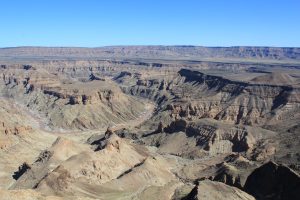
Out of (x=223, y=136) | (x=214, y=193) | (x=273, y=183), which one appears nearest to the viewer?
(x=214, y=193)

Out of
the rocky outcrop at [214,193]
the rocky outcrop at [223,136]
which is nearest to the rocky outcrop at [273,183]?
the rocky outcrop at [214,193]

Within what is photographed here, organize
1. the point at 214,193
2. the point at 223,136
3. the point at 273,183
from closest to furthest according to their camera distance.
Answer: the point at 214,193
the point at 273,183
the point at 223,136

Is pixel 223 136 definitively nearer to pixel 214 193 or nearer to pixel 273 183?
pixel 273 183

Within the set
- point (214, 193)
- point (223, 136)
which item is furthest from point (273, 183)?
point (223, 136)

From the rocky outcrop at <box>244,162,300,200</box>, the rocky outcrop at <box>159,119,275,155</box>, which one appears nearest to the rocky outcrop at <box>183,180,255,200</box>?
the rocky outcrop at <box>244,162,300,200</box>

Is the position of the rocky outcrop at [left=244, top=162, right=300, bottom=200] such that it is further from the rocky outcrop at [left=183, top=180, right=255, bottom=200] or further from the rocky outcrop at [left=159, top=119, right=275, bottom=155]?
the rocky outcrop at [left=159, top=119, right=275, bottom=155]

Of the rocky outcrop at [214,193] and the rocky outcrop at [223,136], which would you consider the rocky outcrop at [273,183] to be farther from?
the rocky outcrop at [223,136]

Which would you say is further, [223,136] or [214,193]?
[223,136]

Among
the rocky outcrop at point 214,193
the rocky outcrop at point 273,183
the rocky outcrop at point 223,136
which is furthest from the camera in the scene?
the rocky outcrop at point 223,136

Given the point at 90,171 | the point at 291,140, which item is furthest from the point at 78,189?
the point at 291,140
